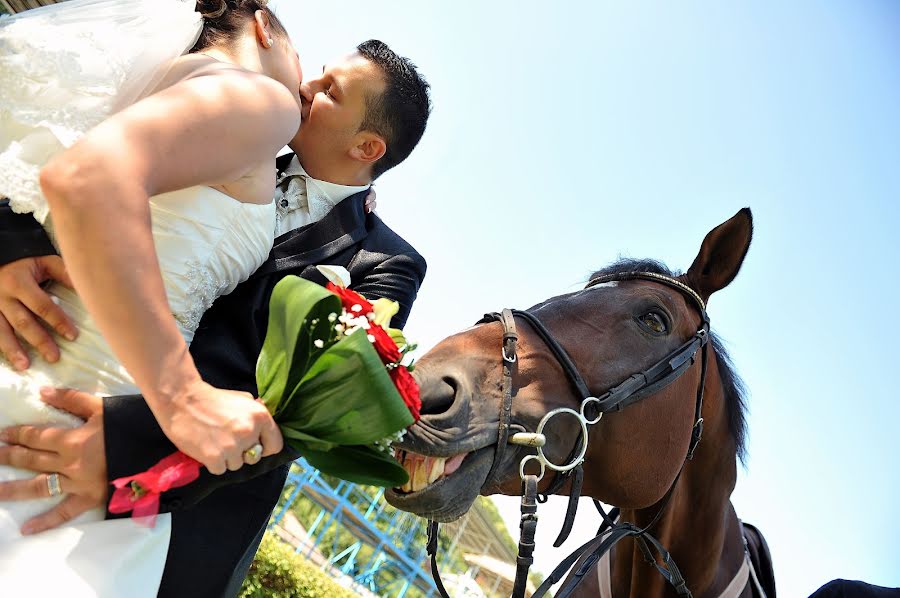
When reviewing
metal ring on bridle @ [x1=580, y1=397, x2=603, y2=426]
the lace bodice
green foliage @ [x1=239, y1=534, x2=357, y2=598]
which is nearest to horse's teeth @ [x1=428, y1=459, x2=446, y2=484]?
metal ring on bridle @ [x1=580, y1=397, x2=603, y2=426]

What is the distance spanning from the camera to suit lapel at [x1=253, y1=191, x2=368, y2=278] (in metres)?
2.09

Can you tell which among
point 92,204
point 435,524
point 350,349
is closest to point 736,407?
point 435,524

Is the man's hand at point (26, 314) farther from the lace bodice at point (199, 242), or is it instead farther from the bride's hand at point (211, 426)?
the bride's hand at point (211, 426)

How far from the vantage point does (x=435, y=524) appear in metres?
2.73

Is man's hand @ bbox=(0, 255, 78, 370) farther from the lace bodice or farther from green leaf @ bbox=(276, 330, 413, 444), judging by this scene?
green leaf @ bbox=(276, 330, 413, 444)

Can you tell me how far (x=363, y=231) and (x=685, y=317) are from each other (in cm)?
163

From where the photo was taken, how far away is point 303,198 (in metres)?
2.30

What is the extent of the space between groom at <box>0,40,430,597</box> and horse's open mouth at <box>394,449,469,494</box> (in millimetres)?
374

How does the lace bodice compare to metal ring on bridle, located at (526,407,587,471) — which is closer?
the lace bodice

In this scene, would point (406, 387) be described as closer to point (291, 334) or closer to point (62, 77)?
point (291, 334)

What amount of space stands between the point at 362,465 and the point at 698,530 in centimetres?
224

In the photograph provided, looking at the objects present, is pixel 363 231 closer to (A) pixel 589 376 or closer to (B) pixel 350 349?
(B) pixel 350 349

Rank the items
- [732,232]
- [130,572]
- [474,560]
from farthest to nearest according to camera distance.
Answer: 1. [474,560]
2. [732,232]
3. [130,572]

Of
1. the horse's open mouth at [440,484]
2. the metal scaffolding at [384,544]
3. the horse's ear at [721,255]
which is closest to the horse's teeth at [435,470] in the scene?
the horse's open mouth at [440,484]
